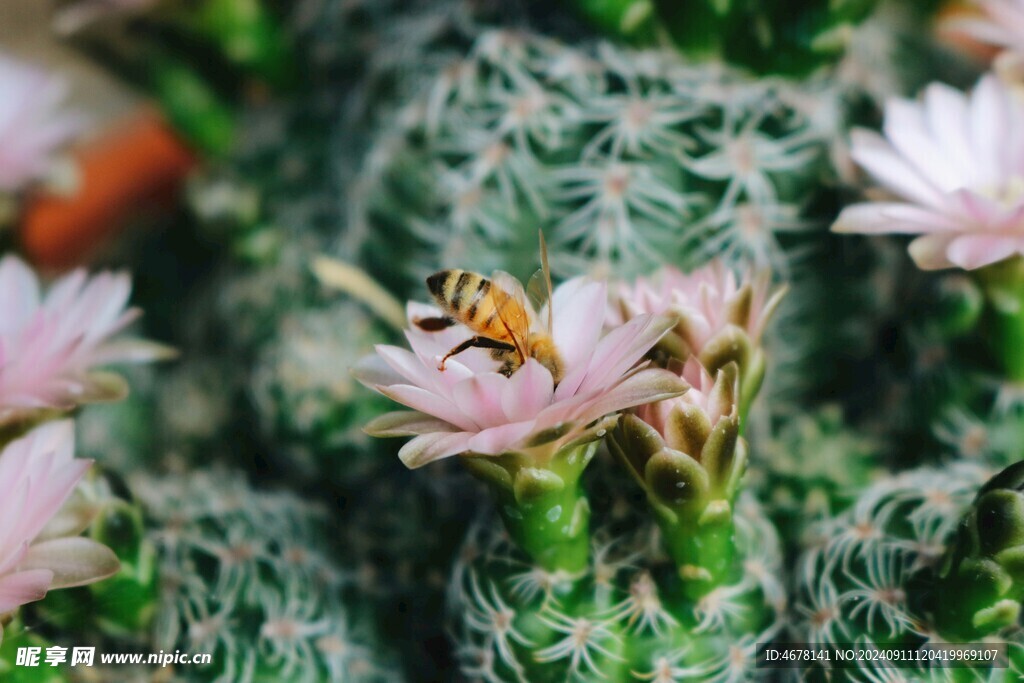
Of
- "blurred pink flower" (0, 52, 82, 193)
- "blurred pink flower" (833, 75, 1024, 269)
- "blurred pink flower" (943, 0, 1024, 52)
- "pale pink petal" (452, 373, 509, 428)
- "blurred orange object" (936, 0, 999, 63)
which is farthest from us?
"blurred orange object" (936, 0, 999, 63)

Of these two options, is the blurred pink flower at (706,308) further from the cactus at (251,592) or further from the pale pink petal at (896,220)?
the cactus at (251,592)

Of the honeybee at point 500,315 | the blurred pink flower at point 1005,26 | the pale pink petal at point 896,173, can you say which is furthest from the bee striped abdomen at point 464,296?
the blurred pink flower at point 1005,26

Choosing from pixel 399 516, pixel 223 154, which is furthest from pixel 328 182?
pixel 399 516

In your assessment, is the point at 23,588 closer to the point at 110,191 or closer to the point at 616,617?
the point at 616,617

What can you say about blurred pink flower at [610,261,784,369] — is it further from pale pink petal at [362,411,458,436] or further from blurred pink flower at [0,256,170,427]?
blurred pink flower at [0,256,170,427]

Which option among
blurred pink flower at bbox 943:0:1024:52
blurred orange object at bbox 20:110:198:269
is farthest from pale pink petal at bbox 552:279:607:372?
blurred orange object at bbox 20:110:198:269

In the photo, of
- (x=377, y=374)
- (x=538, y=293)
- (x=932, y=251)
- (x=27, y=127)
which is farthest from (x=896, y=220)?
(x=27, y=127)
